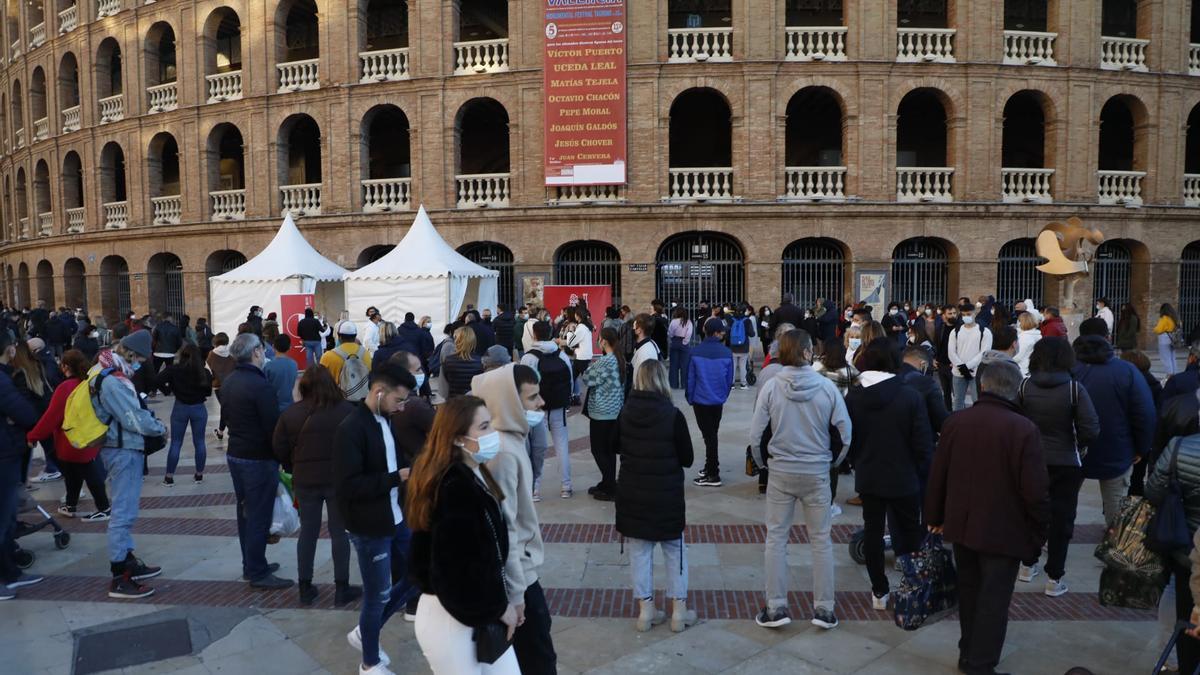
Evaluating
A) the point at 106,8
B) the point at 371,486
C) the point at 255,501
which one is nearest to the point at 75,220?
the point at 106,8

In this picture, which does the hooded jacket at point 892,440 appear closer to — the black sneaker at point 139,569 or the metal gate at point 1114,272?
the black sneaker at point 139,569

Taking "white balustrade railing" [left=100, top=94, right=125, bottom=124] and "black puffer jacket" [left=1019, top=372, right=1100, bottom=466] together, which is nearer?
"black puffer jacket" [left=1019, top=372, right=1100, bottom=466]

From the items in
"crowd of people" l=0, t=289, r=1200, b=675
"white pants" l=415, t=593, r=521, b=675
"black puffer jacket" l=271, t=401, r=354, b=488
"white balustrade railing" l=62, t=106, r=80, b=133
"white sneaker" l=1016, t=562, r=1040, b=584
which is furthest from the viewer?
"white balustrade railing" l=62, t=106, r=80, b=133

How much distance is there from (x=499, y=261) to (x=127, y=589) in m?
17.5

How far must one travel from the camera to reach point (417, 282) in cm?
1728

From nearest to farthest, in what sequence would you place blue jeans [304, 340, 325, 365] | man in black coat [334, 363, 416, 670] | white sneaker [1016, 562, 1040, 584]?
man in black coat [334, 363, 416, 670]
white sneaker [1016, 562, 1040, 584]
blue jeans [304, 340, 325, 365]

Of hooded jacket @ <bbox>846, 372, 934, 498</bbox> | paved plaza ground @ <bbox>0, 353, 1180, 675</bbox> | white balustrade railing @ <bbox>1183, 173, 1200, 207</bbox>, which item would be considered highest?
white balustrade railing @ <bbox>1183, 173, 1200, 207</bbox>

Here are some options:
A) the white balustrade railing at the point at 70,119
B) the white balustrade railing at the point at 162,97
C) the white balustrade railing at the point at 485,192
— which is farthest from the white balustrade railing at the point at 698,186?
the white balustrade railing at the point at 70,119

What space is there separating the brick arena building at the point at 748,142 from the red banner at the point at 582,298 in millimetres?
1500

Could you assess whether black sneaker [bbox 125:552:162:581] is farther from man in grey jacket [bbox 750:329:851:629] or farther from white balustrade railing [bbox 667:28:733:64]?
white balustrade railing [bbox 667:28:733:64]

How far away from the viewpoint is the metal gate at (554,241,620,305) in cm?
2186

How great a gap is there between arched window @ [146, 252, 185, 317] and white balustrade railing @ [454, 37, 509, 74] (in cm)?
1275

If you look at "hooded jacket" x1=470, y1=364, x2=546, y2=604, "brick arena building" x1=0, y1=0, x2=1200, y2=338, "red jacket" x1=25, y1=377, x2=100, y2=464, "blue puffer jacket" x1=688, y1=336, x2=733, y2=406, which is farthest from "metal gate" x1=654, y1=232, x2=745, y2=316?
"hooded jacket" x1=470, y1=364, x2=546, y2=604

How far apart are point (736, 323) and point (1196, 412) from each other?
38.5 ft
